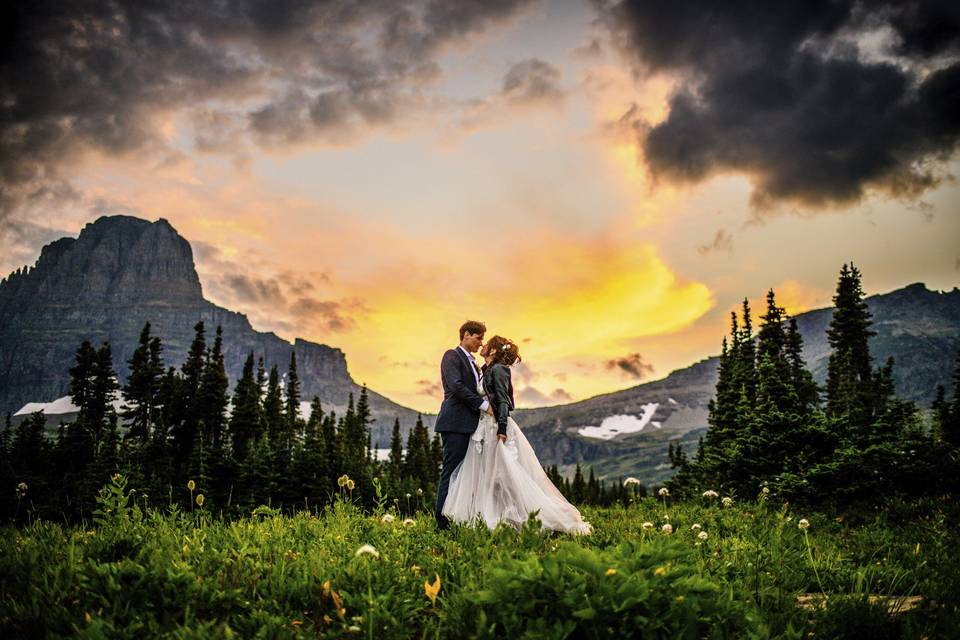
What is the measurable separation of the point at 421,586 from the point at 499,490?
442 centimetres

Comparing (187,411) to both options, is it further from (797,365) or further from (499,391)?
(499,391)

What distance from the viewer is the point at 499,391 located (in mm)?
9758

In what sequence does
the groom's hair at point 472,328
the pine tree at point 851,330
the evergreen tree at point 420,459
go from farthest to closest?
the evergreen tree at point 420,459 < the pine tree at point 851,330 < the groom's hair at point 472,328

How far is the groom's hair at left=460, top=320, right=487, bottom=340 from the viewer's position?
32.8 feet

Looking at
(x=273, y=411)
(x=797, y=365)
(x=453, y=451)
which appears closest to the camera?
(x=453, y=451)

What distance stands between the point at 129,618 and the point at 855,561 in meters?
8.23

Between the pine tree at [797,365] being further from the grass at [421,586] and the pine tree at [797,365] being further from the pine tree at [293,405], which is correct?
the pine tree at [293,405]

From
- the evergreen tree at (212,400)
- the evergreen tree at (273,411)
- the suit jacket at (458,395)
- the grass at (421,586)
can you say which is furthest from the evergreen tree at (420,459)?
the grass at (421,586)

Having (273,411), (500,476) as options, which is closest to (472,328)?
(500,476)

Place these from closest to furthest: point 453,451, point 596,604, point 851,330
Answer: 1. point 596,604
2. point 453,451
3. point 851,330

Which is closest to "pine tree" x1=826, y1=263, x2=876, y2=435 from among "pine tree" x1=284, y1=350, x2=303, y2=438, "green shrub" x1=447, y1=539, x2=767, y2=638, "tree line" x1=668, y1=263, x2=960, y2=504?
"tree line" x1=668, y1=263, x2=960, y2=504

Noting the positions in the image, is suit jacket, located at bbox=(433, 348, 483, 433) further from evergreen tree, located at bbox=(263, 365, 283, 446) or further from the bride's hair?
evergreen tree, located at bbox=(263, 365, 283, 446)

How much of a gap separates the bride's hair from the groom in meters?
0.39

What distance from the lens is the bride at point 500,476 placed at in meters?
9.16
